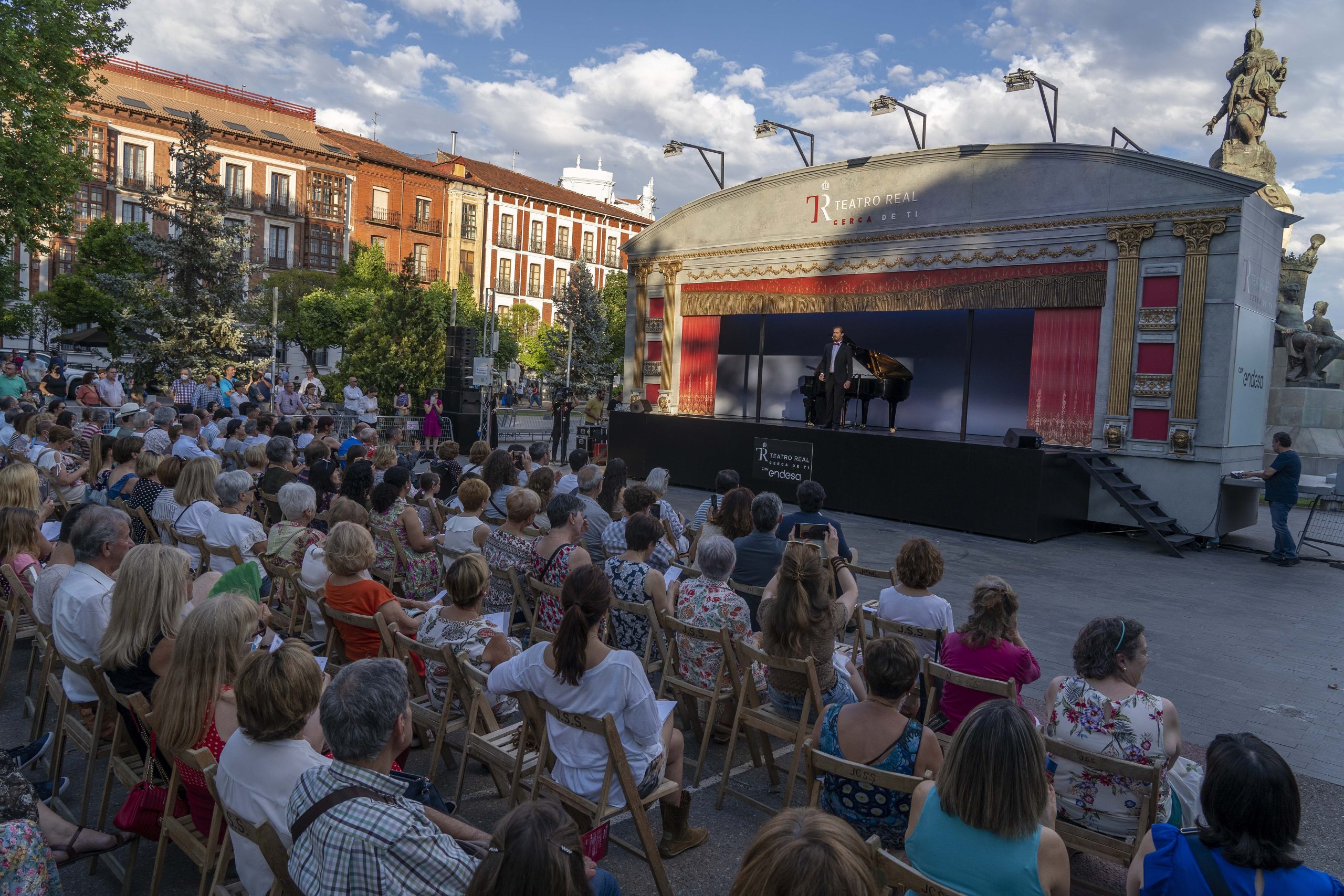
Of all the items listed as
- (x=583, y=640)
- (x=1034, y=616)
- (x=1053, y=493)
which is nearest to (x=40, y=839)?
(x=583, y=640)

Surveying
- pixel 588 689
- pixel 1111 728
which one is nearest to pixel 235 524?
pixel 588 689

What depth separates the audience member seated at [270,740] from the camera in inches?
88.4

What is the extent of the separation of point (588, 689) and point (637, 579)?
138 cm

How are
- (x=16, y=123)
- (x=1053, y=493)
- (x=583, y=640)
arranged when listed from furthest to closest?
1. (x=16, y=123)
2. (x=1053, y=493)
3. (x=583, y=640)

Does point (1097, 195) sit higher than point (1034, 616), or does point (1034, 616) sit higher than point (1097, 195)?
point (1097, 195)

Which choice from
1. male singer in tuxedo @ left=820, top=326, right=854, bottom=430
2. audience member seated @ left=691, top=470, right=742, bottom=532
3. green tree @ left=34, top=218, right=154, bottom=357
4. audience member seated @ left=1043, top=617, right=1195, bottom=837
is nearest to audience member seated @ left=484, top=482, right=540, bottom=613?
audience member seated @ left=691, top=470, right=742, bottom=532

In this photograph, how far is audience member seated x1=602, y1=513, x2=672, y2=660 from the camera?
4258mm

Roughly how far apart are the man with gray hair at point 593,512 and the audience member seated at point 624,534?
139 millimetres

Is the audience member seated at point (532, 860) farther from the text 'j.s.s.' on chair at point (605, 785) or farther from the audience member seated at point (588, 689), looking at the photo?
the audience member seated at point (588, 689)

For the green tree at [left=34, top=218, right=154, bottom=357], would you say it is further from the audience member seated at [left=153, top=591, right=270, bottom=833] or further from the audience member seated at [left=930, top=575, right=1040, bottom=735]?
the audience member seated at [left=930, top=575, right=1040, bottom=735]

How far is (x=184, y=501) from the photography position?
549cm

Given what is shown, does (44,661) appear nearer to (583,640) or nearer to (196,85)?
(583,640)

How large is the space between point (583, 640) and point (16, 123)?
1645 centimetres

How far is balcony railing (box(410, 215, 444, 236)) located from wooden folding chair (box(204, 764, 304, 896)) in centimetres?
4507
